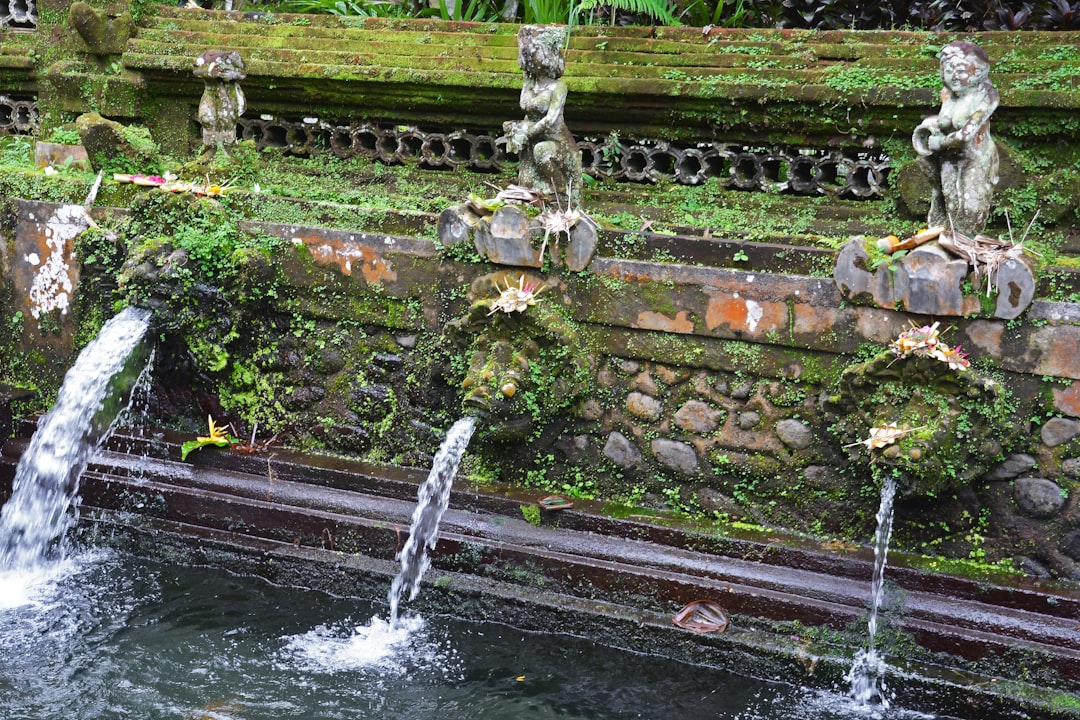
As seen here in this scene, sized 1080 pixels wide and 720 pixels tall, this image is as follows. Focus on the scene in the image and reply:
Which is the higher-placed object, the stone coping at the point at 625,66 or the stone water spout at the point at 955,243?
the stone coping at the point at 625,66

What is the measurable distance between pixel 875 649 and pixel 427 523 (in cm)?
233

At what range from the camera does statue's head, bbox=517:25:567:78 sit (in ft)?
18.7

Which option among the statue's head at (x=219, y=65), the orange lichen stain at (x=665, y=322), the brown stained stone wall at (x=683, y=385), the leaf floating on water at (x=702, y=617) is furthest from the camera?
the statue's head at (x=219, y=65)

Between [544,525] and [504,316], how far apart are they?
3.63 feet

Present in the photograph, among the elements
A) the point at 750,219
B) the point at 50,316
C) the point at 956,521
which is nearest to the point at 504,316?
the point at 750,219

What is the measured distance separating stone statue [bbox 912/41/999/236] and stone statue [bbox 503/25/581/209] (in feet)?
5.74

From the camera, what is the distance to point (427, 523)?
6027mm

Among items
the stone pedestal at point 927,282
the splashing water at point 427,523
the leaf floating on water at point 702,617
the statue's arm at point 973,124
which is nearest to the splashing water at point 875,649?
the leaf floating on water at point 702,617

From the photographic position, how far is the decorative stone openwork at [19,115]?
8.80 metres

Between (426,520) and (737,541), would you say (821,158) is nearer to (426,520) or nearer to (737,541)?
(737,541)

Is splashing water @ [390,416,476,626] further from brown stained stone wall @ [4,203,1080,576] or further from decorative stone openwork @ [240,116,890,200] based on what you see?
decorative stone openwork @ [240,116,890,200]

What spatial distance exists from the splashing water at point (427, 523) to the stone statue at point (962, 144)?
2.53 meters

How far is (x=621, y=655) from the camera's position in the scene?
18.2ft

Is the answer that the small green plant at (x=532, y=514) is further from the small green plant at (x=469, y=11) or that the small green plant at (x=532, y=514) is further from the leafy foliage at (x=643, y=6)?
the small green plant at (x=469, y=11)
